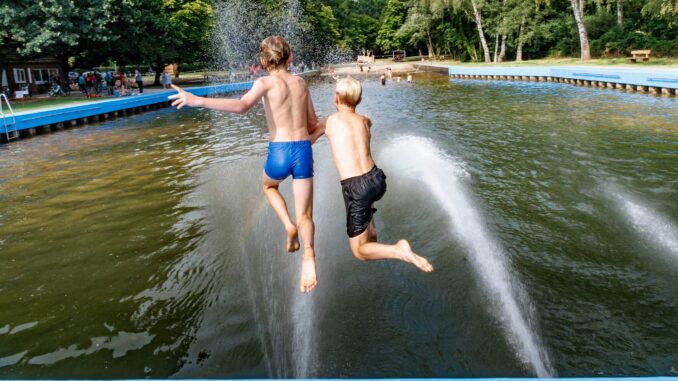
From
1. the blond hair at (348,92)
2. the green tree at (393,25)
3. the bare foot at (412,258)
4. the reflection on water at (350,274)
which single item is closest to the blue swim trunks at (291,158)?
the blond hair at (348,92)

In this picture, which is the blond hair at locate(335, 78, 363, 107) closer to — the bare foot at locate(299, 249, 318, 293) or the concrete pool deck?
the bare foot at locate(299, 249, 318, 293)

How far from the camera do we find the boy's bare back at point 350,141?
4766 mm

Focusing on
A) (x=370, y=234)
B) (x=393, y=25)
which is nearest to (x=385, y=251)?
(x=370, y=234)

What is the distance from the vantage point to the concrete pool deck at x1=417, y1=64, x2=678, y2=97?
86.0ft

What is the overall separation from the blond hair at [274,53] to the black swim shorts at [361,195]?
1436 millimetres

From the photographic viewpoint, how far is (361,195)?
4.84 metres

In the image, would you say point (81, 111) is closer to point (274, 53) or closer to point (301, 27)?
point (274, 53)

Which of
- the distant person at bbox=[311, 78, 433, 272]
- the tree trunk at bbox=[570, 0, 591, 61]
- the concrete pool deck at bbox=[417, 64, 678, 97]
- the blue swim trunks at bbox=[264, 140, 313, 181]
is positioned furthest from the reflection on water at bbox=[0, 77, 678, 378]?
the tree trunk at bbox=[570, 0, 591, 61]

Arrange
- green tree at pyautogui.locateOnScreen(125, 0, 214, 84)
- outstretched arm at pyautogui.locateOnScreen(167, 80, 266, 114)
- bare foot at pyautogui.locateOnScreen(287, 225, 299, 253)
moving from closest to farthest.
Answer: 1. outstretched arm at pyautogui.locateOnScreen(167, 80, 266, 114)
2. bare foot at pyautogui.locateOnScreen(287, 225, 299, 253)
3. green tree at pyautogui.locateOnScreen(125, 0, 214, 84)

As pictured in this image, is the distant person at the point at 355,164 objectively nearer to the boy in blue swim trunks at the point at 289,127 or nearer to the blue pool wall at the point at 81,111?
the boy in blue swim trunks at the point at 289,127

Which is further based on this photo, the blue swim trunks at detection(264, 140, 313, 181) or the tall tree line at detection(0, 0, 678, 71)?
the tall tree line at detection(0, 0, 678, 71)

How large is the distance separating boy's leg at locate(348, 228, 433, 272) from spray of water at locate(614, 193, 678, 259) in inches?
208

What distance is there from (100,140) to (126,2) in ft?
62.1

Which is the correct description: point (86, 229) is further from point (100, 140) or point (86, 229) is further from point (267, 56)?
point (100, 140)
